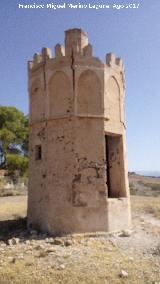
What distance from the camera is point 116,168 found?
11.4m

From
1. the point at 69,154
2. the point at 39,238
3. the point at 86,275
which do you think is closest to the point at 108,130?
the point at 69,154

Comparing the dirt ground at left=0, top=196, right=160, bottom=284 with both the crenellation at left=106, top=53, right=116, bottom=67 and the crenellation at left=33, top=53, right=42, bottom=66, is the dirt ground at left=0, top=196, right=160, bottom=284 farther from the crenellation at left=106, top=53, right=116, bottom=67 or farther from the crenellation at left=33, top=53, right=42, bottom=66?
the crenellation at left=33, top=53, right=42, bottom=66

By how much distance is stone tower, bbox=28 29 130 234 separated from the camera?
10.1 metres

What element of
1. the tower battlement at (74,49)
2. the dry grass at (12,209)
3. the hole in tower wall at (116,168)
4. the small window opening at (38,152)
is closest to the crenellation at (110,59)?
the tower battlement at (74,49)

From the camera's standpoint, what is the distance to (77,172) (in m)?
10.1

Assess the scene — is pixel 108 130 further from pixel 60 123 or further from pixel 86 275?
pixel 86 275

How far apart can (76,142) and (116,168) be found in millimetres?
2004

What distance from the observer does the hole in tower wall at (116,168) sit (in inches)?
445

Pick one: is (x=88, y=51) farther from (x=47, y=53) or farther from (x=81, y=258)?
(x=81, y=258)

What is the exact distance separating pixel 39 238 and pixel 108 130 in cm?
388

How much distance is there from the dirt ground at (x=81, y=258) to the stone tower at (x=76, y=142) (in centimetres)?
66

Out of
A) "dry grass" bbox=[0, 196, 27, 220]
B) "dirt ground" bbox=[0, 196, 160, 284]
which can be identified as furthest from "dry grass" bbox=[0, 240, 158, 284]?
"dry grass" bbox=[0, 196, 27, 220]

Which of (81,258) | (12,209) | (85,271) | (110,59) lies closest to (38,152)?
(110,59)

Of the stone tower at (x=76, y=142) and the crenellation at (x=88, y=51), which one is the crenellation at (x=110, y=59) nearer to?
the stone tower at (x=76, y=142)
